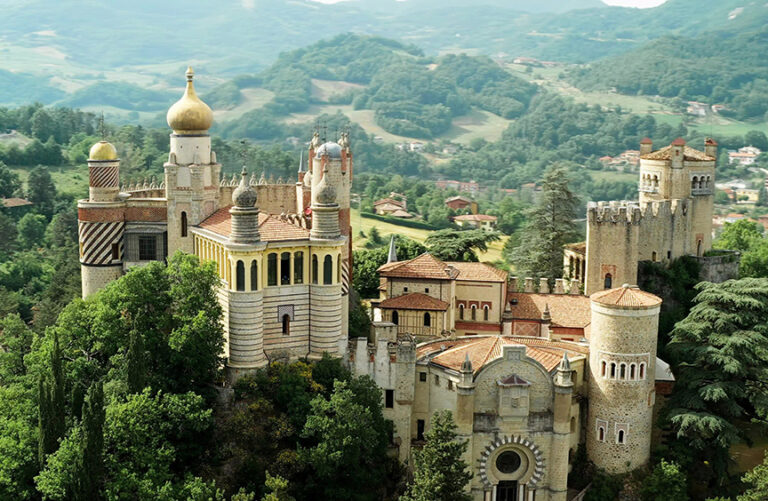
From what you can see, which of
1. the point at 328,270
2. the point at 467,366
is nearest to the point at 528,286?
the point at 467,366

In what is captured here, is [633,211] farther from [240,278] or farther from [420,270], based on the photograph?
[240,278]

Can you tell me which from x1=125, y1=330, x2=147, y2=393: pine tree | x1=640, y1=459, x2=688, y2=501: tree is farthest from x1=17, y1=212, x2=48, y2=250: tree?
x1=640, y1=459, x2=688, y2=501: tree

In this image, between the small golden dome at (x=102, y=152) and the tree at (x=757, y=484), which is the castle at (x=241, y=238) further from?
the tree at (x=757, y=484)

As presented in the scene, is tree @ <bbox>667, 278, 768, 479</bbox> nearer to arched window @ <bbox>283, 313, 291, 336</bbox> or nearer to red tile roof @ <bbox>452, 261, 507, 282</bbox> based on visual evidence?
red tile roof @ <bbox>452, 261, 507, 282</bbox>

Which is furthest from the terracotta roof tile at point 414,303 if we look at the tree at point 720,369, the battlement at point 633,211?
the tree at point 720,369

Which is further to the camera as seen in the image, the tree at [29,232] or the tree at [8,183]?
the tree at [8,183]

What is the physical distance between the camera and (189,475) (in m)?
45.8

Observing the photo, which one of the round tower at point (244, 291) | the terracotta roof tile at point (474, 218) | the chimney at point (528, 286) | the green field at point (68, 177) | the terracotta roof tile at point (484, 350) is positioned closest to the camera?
the round tower at point (244, 291)

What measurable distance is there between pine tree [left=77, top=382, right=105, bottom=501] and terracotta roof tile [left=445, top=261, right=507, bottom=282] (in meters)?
24.0

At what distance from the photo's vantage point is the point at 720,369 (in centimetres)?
5353

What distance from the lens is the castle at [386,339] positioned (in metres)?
49.5

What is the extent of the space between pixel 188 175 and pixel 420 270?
1353 cm

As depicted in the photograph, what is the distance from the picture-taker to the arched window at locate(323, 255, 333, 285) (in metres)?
51.2

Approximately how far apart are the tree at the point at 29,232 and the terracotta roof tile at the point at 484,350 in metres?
53.5
